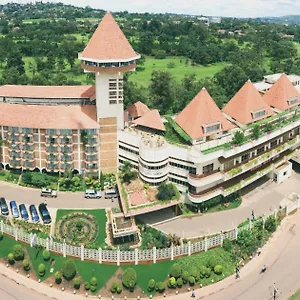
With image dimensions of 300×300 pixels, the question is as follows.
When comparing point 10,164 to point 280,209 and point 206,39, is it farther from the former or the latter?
point 206,39

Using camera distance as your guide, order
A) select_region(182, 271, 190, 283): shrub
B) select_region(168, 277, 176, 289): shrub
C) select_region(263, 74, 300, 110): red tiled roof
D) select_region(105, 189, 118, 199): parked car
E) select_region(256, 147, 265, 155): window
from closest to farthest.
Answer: select_region(168, 277, 176, 289): shrub, select_region(182, 271, 190, 283): shrub, select_region(105, 189, 118, 199): parked car, select_region(256, 147, 265, 155): window, select_region(263, 74, 300, 110): red tiled roof

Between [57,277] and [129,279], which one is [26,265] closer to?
[57,277]

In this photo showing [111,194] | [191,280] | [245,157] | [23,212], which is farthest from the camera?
[245,157]

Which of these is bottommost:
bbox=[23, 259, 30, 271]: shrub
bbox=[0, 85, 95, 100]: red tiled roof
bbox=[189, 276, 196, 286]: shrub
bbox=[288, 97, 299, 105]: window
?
bbox=[189, 276, 196, 286]: shrub

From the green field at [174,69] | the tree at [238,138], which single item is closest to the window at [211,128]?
the tree at [238,138]

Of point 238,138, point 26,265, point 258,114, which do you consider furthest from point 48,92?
point 258,114

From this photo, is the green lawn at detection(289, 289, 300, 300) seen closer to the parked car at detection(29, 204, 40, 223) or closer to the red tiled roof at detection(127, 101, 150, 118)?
the parked car at detection(29, 204, 40, 223)

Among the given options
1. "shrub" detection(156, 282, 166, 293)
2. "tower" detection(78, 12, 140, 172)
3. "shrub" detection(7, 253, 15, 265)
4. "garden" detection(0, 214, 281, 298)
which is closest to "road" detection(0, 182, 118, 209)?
"tower" detection(78, 12, 140, 172)
